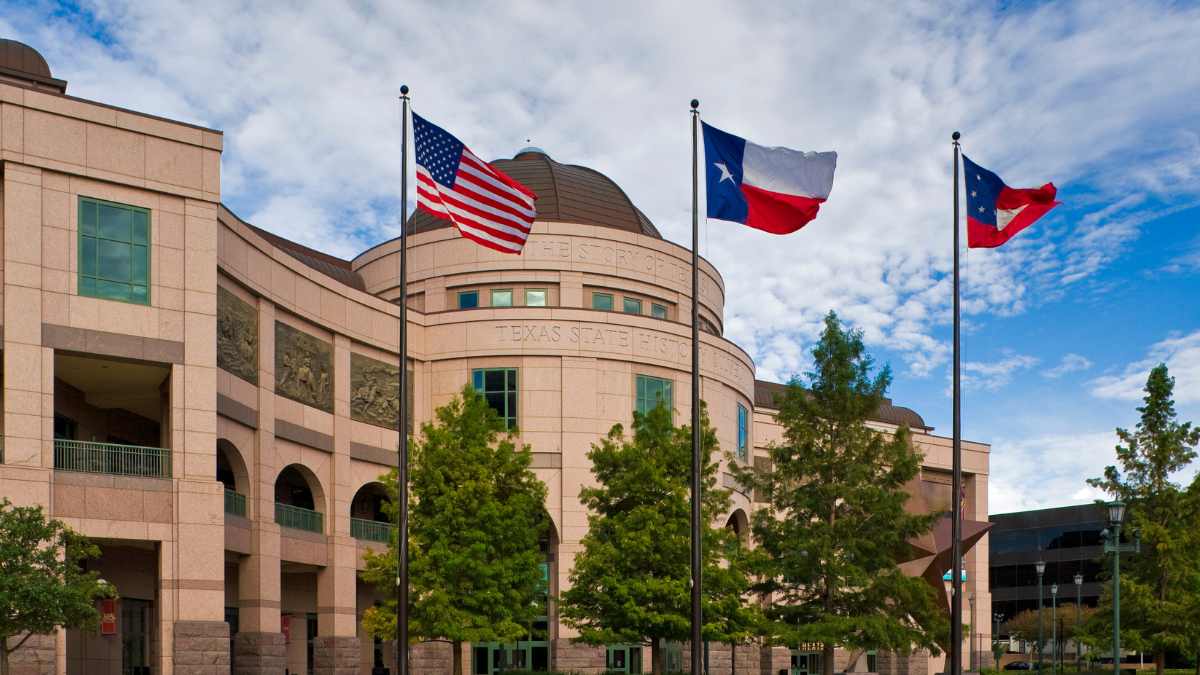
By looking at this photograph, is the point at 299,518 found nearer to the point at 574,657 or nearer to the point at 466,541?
the point at 466,541

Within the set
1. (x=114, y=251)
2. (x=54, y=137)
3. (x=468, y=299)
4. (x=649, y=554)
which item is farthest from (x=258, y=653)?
(x=468, y=299)

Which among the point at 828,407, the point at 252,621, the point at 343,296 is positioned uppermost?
the point at 343,296

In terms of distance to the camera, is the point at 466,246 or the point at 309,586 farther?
the point at 466,246

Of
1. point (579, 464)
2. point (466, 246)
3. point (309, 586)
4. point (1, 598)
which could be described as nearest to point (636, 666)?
point (579, 464)

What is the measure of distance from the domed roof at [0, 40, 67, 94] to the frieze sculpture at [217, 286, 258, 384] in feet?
27.3

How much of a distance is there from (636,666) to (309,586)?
15.3 metres

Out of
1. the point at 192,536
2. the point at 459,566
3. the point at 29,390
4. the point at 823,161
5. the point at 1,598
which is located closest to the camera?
the point at 1,598

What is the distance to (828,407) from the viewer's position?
40.4m

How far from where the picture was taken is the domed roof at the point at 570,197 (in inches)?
2352

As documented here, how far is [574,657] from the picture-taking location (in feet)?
173

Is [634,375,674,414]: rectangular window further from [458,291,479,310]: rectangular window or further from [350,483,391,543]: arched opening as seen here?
[350,483,391,543]: arched opening

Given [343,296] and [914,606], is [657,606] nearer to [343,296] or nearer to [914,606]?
[914,606]

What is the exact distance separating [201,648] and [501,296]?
25978 millimetres

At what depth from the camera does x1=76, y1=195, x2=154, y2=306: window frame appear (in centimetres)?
3306
